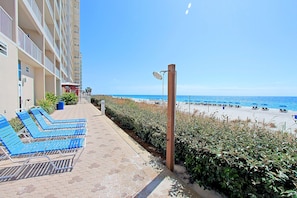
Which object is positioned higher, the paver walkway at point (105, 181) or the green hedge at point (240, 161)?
the green hedge at point (240, 161)

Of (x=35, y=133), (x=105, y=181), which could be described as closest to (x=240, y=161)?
(x=105, y=181)

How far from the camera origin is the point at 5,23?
664cm

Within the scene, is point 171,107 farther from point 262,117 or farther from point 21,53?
point 262,117

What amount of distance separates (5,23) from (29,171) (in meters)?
6.65

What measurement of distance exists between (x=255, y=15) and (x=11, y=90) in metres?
11.6

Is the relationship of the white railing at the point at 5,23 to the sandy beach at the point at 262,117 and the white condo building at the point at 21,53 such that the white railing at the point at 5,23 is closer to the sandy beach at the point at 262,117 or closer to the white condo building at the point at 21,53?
the white condo building at the point at 21,53

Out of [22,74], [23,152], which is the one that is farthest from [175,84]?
[22,74]

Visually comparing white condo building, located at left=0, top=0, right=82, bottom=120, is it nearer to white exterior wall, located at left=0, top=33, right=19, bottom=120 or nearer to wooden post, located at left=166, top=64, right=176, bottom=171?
white exterior wall, located at left=0, top=33, right=19, bottom=120

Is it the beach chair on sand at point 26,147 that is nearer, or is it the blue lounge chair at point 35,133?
the beach chair on sand at point 26,147

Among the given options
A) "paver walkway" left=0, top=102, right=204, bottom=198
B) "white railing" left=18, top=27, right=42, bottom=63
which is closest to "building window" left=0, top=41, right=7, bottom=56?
"white railing" left=18, top=27, right=42, bottom=63

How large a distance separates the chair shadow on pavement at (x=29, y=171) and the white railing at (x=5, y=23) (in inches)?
232

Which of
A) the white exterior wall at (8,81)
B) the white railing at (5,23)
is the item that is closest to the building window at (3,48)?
the white exterior wall at (8,81)

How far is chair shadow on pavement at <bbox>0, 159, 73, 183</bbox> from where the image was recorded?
119 inches

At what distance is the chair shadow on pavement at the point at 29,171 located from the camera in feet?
9.93
